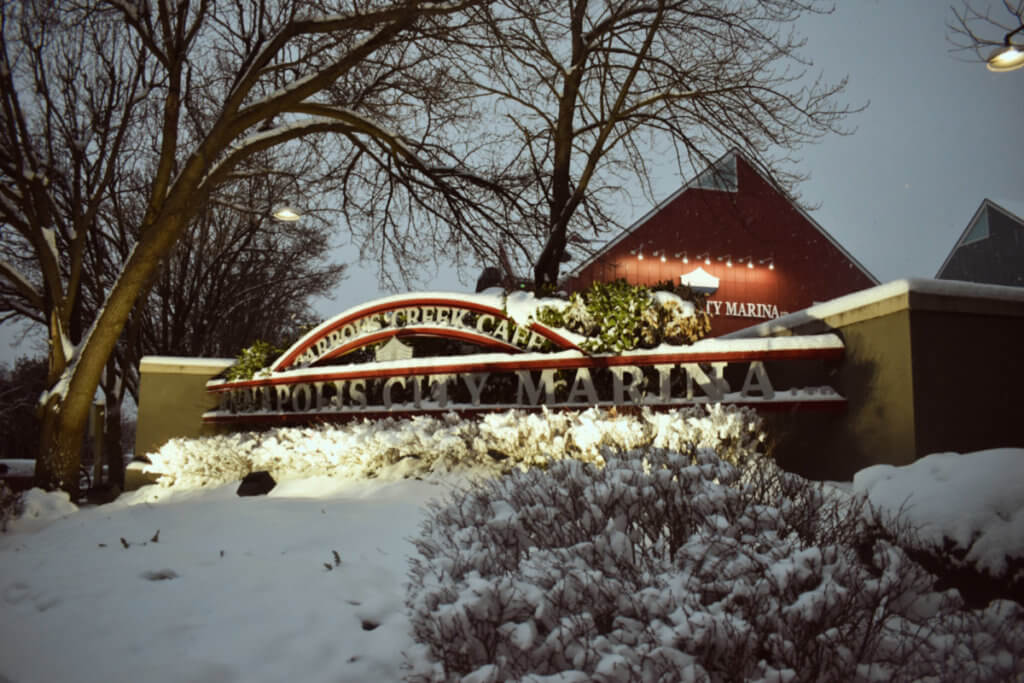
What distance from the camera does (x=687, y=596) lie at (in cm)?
242

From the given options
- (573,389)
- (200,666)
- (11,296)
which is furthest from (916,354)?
(11,296)

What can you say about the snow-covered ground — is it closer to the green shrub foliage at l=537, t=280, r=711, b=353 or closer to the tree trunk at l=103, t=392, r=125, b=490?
the green shrub foliage at l=537, t=280, r=711, b=353

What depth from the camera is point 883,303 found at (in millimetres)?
6719

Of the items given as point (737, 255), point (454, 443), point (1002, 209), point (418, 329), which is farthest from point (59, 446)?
point (1002, 209)

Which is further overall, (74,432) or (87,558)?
(74,432)

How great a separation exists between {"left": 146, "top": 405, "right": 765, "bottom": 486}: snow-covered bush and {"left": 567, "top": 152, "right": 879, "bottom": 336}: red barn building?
14.7m

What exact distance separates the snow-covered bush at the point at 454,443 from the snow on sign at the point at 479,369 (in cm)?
48

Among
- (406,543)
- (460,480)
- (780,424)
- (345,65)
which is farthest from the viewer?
(345,65)

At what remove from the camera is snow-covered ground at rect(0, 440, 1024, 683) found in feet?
10.9

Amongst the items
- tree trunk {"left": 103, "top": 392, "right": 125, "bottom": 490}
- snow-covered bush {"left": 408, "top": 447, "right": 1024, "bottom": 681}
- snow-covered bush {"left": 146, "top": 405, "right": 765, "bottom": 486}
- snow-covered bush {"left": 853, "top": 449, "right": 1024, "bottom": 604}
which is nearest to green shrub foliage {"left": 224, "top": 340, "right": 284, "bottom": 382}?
snow-covered bush {"left": 146, "top": 405, "right": 765, "bottom": 486}

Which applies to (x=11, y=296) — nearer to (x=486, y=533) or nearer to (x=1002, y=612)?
(x=486, y=533)

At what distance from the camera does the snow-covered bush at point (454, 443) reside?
6.13 meters

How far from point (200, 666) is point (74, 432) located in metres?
8.08

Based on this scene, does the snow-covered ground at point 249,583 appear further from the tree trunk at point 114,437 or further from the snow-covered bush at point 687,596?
the tree trunk at point 114,437
